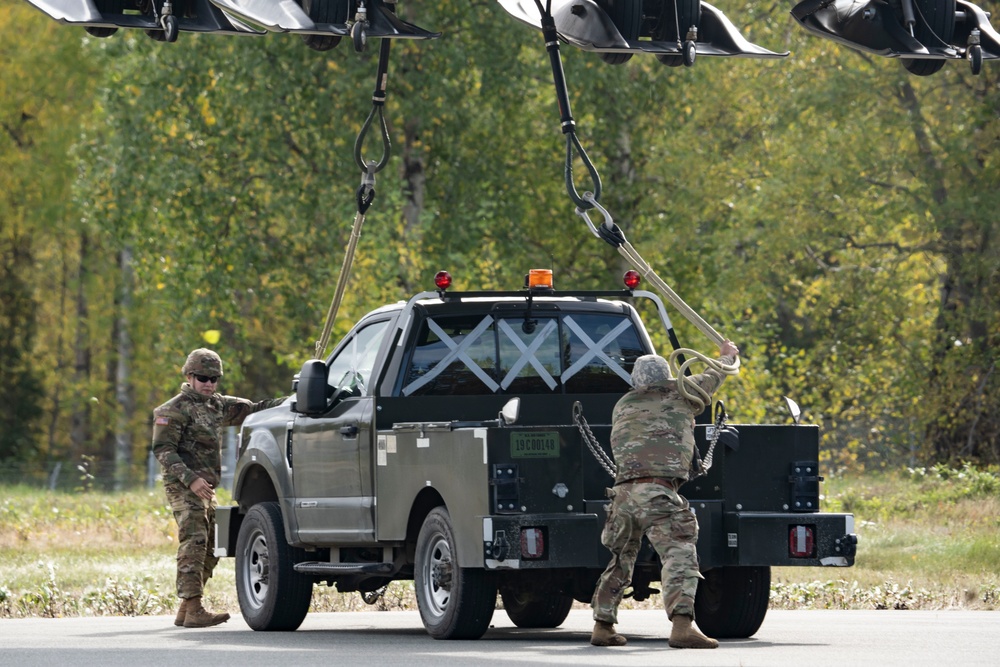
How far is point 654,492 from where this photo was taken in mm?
11562

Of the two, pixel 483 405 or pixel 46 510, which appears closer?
pixel 483 405

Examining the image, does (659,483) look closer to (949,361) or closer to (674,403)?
(674,403)

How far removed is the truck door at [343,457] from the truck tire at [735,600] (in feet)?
7.13

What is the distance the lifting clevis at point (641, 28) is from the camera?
49.9ft

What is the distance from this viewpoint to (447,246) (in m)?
33.6

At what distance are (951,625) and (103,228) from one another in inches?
1005

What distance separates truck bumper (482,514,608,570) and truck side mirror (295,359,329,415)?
2.32 metres

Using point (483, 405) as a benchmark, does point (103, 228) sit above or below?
above

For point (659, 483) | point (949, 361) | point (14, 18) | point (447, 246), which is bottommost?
point (659, 483)

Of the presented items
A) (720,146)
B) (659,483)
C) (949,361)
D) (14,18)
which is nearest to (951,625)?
(659,483)

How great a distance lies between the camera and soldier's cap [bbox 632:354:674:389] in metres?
11.8

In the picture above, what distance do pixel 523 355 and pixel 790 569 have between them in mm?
7811

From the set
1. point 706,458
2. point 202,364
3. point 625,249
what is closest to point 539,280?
point 625,249

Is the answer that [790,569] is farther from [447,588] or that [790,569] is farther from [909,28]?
[447,588]
